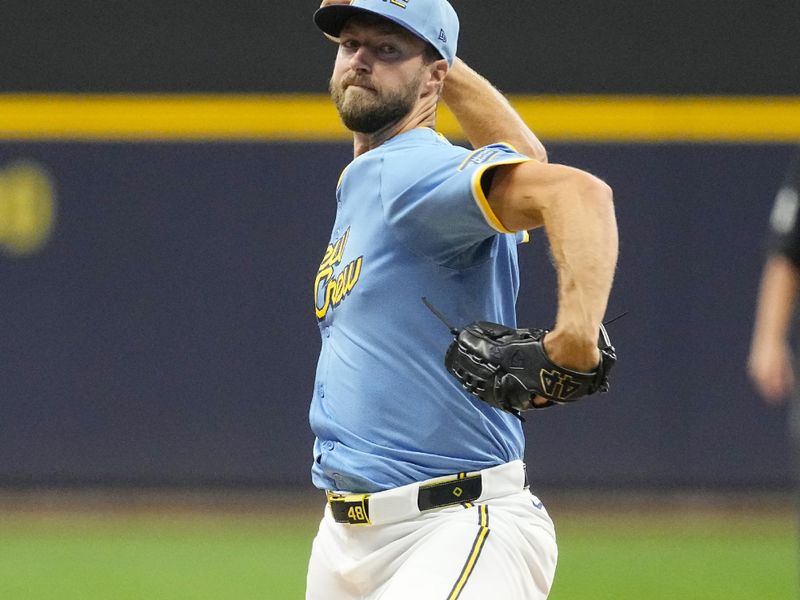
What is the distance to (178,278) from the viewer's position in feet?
29.4

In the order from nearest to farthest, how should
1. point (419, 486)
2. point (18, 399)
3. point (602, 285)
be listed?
point (602, 285) → point (419, 486) → point (18, 399)

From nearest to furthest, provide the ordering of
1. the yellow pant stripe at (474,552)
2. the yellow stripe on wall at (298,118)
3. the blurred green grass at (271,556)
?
the yellow pant stripe at (474,552)
the blurred green grass at (271,556)
the yellow stripe on wall at (298,118)

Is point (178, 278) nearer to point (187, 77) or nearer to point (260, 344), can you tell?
point (260, 344)

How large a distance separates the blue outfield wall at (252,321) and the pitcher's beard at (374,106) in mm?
5717

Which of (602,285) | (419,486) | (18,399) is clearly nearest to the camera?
(602,285)

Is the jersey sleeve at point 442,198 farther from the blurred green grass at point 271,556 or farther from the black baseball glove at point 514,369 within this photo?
the blurred green grass at point 271,556

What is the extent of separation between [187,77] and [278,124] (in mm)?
680

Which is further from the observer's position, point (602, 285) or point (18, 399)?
point (18, 399)

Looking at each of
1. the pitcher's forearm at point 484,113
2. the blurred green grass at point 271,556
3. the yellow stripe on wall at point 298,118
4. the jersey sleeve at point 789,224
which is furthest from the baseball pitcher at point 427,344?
the yellow stripe on wall at point 298,118

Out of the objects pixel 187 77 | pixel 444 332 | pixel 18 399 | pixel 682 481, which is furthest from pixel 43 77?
pixel 444 332

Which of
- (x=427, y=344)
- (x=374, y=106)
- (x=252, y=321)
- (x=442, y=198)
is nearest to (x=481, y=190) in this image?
(x=442, y=198)

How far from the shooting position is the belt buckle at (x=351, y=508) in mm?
3002

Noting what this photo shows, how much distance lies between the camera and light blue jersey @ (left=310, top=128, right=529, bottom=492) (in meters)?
2.92

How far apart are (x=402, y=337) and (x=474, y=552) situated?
49 centimetres
